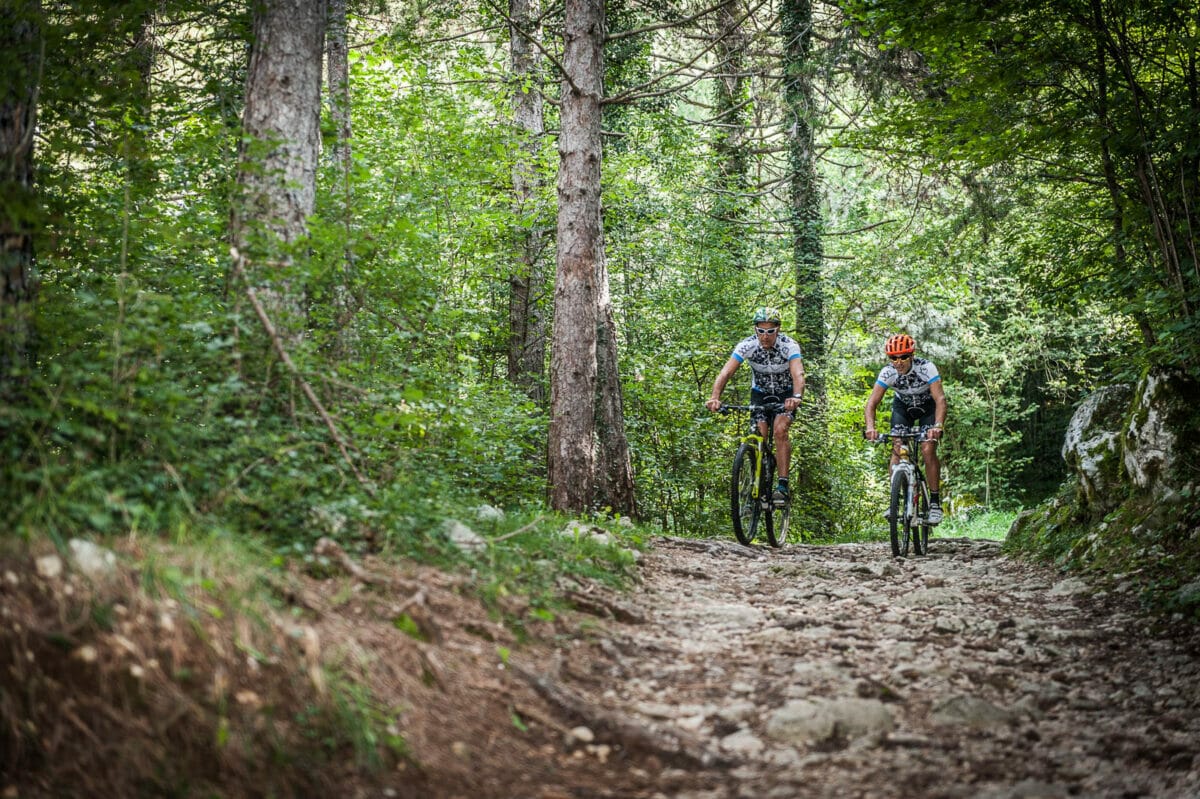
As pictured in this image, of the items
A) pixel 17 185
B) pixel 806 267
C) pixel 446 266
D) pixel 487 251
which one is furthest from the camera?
pixel 806 267

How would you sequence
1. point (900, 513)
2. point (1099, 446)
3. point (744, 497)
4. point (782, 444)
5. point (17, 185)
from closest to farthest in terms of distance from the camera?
point (17, 185) → point (1099, 446) → point (900, 513) → point (744, 497) → point (782, 444)

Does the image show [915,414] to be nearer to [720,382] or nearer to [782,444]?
[782,444]

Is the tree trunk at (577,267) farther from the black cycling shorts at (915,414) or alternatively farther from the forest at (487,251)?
the black cycling shorts at (915,414)

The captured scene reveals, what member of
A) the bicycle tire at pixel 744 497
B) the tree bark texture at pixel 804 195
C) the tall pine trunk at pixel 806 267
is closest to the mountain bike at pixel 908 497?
the bicycle tire at pixel 744 497

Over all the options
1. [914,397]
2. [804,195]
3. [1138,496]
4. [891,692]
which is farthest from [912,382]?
[804,195]

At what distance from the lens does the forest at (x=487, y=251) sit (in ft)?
13.7

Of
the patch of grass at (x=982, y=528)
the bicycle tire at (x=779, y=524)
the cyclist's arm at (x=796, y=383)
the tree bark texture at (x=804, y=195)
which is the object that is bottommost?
the patch of grass at (x=982, y=528)

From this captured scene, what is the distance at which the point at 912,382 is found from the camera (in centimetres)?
973

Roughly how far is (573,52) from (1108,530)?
7.17m

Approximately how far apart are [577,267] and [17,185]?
616 centimetres

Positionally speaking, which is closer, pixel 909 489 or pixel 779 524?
pixel 909 489

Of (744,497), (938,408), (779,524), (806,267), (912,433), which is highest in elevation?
(806,267)

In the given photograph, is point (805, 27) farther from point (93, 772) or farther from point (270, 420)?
point (93, 772)

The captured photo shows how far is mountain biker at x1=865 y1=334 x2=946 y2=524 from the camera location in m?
9.57
